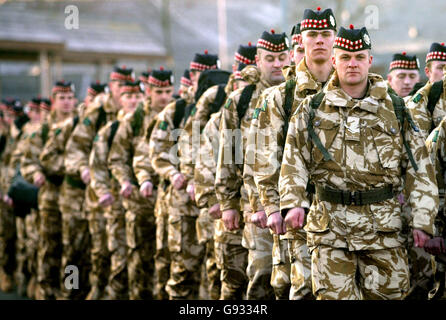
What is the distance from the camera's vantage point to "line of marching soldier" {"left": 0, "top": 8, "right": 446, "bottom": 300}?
5.86 meters

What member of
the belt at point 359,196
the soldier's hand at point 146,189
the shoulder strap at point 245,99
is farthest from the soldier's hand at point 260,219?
the soldier's hand at point 146,189

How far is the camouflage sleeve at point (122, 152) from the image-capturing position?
10367mm

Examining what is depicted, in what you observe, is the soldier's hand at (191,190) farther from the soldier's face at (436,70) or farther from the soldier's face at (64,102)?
the soldier's face at (64,102)

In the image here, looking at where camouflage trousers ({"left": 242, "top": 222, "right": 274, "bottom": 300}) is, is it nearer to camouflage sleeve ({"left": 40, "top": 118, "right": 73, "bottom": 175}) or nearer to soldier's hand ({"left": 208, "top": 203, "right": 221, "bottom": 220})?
soldier's hand ({"left": 208, "top": 203, "right": 221, "bottom": 220})

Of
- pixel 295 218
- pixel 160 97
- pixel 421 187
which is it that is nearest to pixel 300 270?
pixel 295 218

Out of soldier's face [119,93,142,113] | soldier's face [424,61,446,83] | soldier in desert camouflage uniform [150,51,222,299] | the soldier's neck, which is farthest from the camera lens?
soldier's face [119,93,142,113]

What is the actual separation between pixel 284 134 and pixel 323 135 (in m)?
0.64

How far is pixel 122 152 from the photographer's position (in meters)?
10.5

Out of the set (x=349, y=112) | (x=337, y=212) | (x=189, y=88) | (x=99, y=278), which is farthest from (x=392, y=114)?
(x=99, y=278)

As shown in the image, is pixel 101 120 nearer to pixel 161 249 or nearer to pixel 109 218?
pixel 109 218

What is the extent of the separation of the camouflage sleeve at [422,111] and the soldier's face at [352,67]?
1.80m

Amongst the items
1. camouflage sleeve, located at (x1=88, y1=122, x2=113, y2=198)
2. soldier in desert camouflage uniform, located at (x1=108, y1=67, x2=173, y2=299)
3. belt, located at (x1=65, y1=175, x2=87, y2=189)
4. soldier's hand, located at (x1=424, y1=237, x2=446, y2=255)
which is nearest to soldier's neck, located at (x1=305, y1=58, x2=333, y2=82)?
soldier's hand, located at (x1=424, y1=237, x2=446, y2=255)

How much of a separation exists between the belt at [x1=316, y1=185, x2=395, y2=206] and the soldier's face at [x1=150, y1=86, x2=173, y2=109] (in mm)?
4811

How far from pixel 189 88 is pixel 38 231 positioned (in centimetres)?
446
